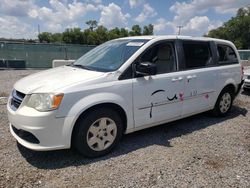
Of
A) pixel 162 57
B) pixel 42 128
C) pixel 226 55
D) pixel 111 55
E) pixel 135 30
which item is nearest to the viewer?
pixel 42 128

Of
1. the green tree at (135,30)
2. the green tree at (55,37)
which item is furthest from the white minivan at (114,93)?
the green tree at (55,37)

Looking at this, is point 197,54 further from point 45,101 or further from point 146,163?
point 45,101

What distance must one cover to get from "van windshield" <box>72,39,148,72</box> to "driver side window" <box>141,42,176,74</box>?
21 cm

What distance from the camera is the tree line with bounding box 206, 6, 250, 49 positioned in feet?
205

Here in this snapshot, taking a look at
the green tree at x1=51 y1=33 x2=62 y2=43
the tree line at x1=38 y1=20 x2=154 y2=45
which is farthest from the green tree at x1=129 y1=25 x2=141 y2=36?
the green tree at x1=51 y1=33 x2=62 y2=43

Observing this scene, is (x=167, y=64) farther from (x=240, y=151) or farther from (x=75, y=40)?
(x=75, y=40)

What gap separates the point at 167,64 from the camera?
4.29m

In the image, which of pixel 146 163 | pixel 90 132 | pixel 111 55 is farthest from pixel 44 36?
pixel 146 163

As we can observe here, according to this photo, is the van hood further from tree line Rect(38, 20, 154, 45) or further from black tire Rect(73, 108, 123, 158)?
tree line Rect(38, 20, 154, 45)

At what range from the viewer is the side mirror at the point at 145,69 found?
12.0 feet

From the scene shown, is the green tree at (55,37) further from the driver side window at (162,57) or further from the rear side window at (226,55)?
the driver side window at (162,57)

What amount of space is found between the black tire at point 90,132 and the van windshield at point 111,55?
680 mm

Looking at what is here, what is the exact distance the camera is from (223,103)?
5.48m

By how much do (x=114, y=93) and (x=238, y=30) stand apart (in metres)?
68.9
